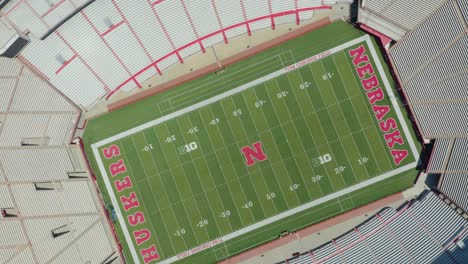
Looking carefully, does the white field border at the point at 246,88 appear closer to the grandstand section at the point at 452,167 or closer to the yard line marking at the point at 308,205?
the yard line marking at the point at 308,205

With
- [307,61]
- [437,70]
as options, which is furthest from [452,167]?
[307,61]

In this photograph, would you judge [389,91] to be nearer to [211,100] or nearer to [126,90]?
[211,100]

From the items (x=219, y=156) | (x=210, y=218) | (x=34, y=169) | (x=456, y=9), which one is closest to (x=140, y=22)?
(x=219, y=156)

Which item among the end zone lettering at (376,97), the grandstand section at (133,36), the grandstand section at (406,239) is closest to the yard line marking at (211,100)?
the end zone lettering at (376,97)

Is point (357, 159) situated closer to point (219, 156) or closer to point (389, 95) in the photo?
point (389, 95)

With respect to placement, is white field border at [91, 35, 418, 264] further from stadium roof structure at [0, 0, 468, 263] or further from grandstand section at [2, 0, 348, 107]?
grandstand section at [2, 0, 348, 107]
